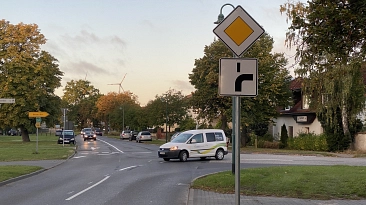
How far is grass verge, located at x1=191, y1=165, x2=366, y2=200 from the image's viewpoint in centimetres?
1184

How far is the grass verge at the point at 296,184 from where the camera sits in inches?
466

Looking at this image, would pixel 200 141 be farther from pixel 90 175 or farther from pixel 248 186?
pixel 248 186

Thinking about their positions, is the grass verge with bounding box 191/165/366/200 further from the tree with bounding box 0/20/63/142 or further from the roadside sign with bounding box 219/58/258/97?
the tree with bounding box 0/20/63/142

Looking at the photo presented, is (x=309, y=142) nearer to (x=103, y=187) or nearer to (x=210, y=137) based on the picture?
(x=210, y=137)

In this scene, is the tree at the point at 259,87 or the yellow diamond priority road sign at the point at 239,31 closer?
the yellow diamond priority road sign at the point at 239,31

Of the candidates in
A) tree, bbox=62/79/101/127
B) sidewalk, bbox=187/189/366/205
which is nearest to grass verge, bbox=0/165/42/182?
sidewalk, bbox=187/189/366/205

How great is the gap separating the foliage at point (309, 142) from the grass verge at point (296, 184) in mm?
25109

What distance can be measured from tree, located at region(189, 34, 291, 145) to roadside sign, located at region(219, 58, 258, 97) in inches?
1353

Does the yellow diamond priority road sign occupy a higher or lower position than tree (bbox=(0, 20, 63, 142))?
lower

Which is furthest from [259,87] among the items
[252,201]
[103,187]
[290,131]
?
[252,201]

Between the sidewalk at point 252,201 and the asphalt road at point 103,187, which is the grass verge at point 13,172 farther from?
the sidewalk at point 252,201

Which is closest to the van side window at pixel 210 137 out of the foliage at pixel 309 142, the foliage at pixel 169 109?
the foliage at pixel 309 142

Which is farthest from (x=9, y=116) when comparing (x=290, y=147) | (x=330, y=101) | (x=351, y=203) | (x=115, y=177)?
(x=351, y=203)

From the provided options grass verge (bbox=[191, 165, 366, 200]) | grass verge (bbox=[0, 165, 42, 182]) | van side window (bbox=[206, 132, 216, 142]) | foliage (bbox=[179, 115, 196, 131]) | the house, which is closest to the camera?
grass verge (bbox=[191, 165, 366, 200])
